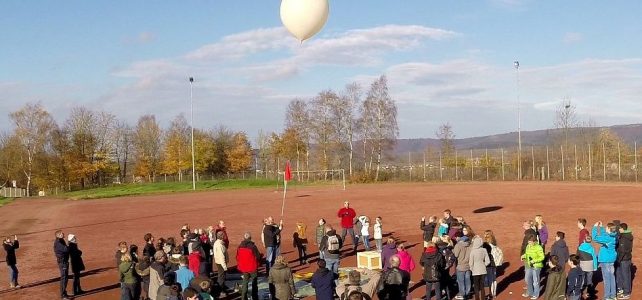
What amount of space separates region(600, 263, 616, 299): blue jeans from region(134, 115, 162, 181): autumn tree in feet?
264

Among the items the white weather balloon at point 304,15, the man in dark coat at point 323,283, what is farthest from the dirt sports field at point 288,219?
the white weather balloon at point 304,15

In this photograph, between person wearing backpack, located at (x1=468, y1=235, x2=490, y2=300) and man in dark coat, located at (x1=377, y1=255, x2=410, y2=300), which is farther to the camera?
person wearing backpack, located at (x1=468, y1=235, x2=490, y2=300)

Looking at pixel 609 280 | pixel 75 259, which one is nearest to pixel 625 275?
pixel 609 280

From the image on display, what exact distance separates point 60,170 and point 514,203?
62.1 meters

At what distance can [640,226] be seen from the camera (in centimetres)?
2305

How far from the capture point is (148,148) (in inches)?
3718

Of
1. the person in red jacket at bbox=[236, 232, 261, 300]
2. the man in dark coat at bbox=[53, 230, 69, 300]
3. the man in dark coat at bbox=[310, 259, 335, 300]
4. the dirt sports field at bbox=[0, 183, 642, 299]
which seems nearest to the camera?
the man in dark coat at bbox=[310, 259, 335, 300]

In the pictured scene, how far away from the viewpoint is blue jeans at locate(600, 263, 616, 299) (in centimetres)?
1229

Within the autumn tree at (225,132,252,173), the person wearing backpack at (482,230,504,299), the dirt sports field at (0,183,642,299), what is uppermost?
the autumn tree at (225,132,252,173)

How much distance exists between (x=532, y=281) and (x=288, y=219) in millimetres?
19988

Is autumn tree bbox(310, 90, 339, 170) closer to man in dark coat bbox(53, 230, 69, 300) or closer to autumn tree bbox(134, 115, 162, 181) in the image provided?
autumn tree bbox(134, 115, 162, 181)

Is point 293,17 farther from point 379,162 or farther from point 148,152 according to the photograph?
point 148,152

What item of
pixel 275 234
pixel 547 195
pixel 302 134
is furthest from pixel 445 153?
pixel 275 234

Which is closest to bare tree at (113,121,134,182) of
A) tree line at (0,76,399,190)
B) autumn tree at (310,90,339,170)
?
tree line at (0,76,399,190)
